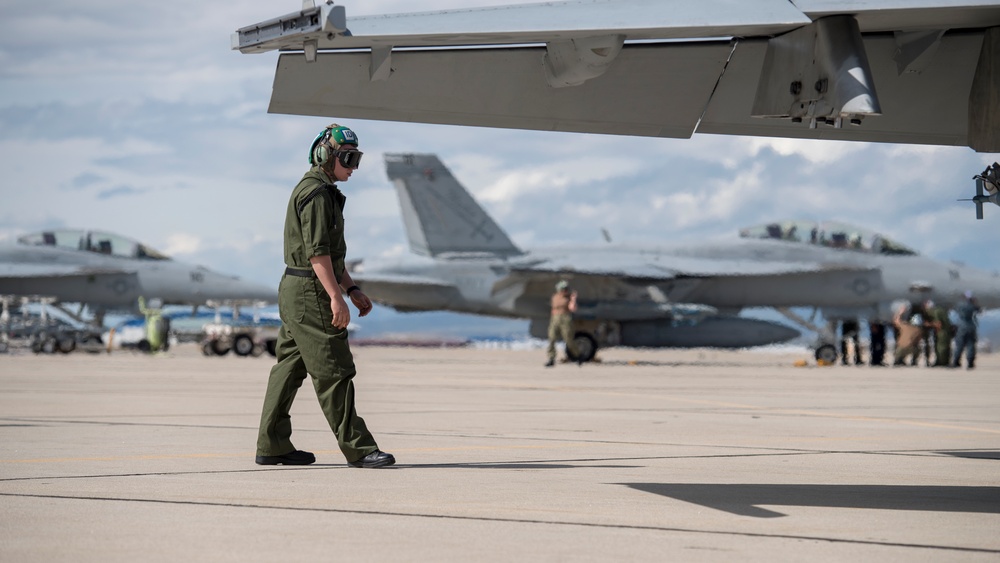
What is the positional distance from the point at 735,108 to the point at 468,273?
2442 cm

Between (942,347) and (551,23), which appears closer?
(551,23)

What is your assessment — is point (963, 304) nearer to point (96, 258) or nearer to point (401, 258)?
point (401, 258)

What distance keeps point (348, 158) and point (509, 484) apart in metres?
2.08

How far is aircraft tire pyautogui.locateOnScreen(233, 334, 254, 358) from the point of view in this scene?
31.2 m

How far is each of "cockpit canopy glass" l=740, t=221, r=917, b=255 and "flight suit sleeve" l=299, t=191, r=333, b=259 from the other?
2458 centimetres

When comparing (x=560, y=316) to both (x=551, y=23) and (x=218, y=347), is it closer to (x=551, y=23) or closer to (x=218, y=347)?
(x=218, y=347)

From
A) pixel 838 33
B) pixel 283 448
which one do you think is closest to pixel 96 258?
pixel 283 448

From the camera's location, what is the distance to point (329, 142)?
6.62m

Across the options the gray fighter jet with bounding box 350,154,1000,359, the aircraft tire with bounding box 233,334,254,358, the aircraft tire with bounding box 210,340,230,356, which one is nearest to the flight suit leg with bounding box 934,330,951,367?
the gray fighter jet with bounding box 350,154,1000,359

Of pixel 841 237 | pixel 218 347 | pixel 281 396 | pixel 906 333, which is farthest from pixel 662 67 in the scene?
pixel 218 347

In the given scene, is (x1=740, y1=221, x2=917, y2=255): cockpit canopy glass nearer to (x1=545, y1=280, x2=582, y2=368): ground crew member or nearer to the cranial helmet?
(x1=545, y1=280, x2=582, y2=368): ground crew member

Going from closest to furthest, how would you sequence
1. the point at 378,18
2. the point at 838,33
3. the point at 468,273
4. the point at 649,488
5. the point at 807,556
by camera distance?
the point at 807,556 → the point at 378,18 → the point at 838,33 → the point at 649,488 → the point at 468,273

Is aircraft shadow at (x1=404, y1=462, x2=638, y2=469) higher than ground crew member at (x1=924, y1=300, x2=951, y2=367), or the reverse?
ground crew member at (x1=924, y1=300, x2=951, y2=367)

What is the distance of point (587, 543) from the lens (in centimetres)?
418
